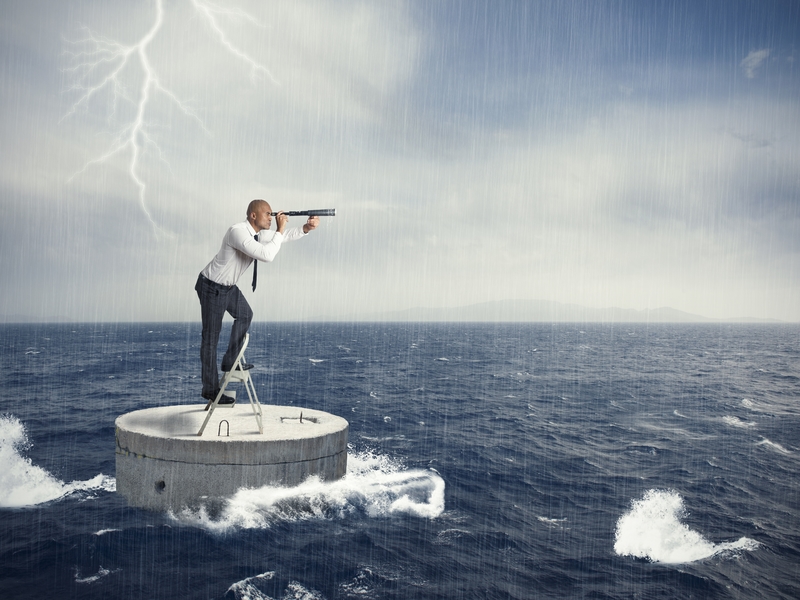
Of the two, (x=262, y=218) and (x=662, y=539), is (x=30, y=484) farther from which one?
(x=662, y=539)

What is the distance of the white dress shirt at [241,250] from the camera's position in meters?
11.8

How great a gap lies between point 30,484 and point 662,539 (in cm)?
1875

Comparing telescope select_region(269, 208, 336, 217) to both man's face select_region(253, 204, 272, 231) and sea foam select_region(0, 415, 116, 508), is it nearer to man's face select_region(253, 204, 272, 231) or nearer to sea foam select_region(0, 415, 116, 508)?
man's face select_region(253, 204, 272, 231)

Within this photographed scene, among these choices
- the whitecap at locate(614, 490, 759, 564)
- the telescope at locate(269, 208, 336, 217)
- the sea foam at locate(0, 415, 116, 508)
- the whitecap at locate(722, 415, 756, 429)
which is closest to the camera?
the telescope at locate(269, 208, 336, 217)

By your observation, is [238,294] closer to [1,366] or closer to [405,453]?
[405,453]

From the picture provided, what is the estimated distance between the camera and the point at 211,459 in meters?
12.0

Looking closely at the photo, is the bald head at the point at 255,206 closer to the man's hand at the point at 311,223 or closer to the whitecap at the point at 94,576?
the man's hand at the point at 311,223

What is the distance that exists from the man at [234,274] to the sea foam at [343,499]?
235 cm

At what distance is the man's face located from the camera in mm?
12359

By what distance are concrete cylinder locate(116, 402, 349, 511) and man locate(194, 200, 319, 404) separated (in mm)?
1321

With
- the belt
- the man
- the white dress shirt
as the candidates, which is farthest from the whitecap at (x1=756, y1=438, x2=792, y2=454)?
the belt

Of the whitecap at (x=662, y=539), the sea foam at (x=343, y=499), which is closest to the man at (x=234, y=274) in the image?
the sea foam at (x=343, y=499)

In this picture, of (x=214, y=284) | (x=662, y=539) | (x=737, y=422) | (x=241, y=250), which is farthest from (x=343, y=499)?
(x=737, y=422)

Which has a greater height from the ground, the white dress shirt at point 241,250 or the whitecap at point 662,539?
the white dress shirt at point 241,250
